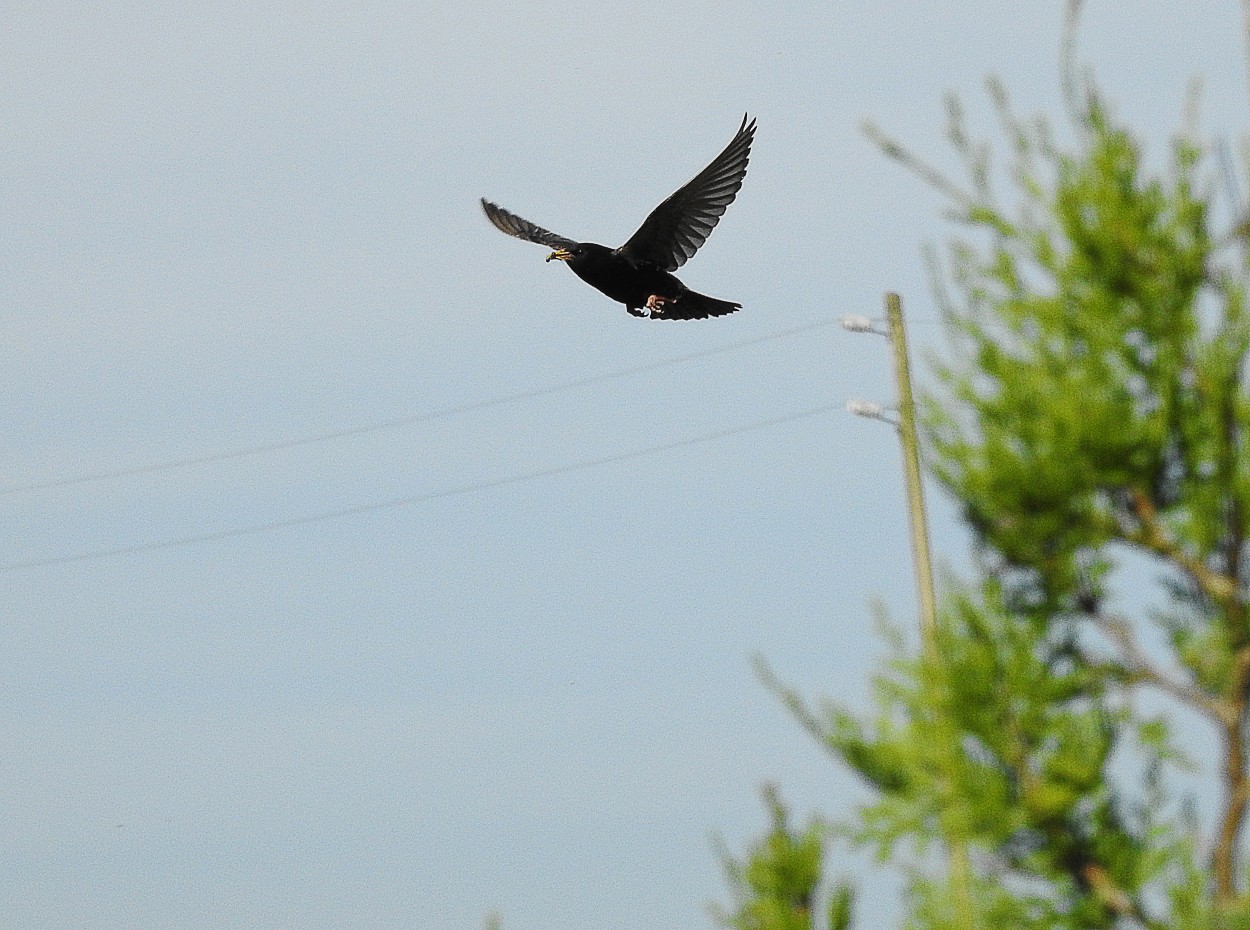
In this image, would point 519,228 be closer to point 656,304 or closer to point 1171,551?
point 656,304

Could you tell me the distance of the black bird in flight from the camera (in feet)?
46.5

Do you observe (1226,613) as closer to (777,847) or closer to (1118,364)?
(1118,364)

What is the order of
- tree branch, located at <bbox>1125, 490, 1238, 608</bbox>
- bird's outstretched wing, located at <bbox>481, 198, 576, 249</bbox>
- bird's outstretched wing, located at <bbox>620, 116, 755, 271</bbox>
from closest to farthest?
1. tree branch, located at <bbox>1125, 490, 1238, 608</bbox>
2. bird's outstretched wing, located at <bbox>620, 116, 755, 271</bbox>
3. bird's outstretched wing, located at <bbox>481, 198, 576, 249</bbox>

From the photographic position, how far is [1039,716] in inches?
307

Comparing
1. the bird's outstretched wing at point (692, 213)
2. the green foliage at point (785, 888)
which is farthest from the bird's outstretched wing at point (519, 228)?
the green foliage at point (785, 888)

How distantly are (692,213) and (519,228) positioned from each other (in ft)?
11.7

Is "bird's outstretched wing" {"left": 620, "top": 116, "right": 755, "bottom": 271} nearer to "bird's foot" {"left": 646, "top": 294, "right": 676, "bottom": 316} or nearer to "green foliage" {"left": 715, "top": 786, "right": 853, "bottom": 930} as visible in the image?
"bird's foot" {"left": 646, "top": 294, "right": 676, "bottom": 316}

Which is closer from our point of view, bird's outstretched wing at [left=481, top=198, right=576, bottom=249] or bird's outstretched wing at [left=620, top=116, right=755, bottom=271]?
bird's outstretched wing at [left=620, top=116, right=755, bottom=271]

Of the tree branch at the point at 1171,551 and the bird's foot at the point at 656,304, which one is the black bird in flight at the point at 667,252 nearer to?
the bird's foot at the point at 656,304

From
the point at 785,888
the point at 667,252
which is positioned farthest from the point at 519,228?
the point at 785,888

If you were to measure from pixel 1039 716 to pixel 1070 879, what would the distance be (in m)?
0.80

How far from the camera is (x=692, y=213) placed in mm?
14453

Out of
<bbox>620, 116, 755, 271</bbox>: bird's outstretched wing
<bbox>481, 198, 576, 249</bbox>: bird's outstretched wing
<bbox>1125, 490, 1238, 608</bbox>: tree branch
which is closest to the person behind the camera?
<bbox>1125, 490, 1238, 608</bbox>: tree branch

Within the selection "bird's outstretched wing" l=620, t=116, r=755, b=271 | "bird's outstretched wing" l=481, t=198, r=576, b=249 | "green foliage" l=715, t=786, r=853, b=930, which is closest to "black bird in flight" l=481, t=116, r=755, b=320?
"bird's outstretched wing" l=620, t=116, r=755, b=271
